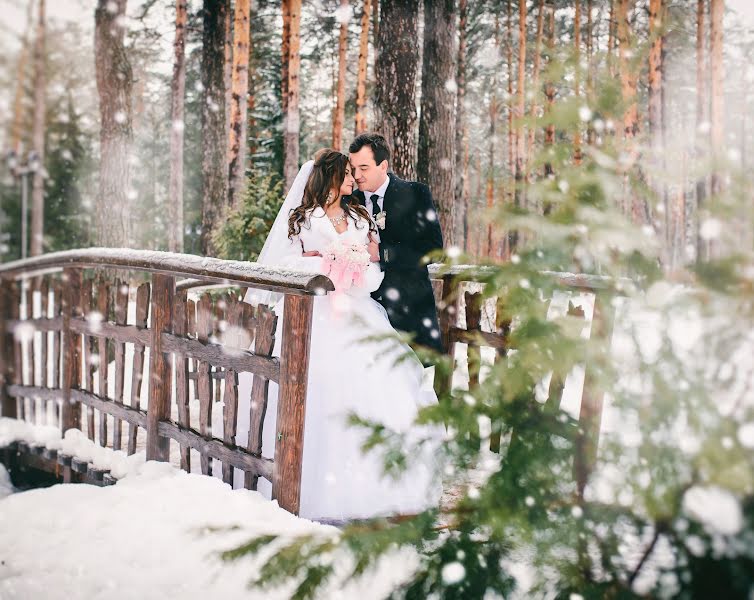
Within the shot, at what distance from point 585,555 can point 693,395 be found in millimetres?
455

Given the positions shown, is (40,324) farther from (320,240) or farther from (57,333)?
(320,240)

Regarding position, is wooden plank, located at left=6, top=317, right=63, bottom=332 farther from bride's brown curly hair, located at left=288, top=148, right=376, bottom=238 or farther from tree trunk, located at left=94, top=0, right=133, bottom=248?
tree trunk, located at left=94, top=0, right=133, bottom=248

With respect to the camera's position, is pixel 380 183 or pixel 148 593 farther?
pixel 380 183

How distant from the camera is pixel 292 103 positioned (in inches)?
606

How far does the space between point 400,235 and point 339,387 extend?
1336 millimetres

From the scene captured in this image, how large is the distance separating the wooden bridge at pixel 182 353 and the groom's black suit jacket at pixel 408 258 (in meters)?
0.29

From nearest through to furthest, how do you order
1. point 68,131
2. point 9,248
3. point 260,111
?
point 260,111 < point 68,131 < point 9,248

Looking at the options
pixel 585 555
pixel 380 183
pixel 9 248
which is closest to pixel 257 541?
pixel 585 555

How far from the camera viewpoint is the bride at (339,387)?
149 inches

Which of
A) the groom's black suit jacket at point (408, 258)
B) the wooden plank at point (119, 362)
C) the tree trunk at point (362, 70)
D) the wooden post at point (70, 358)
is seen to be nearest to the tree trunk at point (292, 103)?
the tree trunk at point (362, 70)

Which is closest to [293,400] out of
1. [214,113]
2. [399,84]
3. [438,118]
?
[399,84]

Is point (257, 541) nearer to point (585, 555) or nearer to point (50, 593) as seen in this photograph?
point (585, 555)

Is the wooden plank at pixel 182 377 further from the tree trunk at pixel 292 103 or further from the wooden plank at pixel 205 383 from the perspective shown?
the tree trunk at pixel 292 103

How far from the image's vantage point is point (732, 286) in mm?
1288
